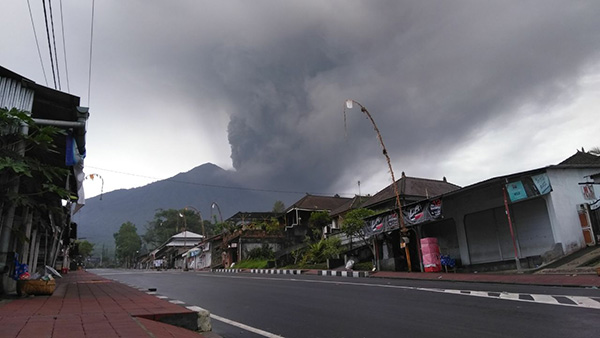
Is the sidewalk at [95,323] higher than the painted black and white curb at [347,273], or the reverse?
the sidewalk at [95,323]

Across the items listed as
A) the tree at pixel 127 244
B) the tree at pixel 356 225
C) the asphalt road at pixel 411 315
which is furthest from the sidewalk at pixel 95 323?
the tree at pixel 127 244

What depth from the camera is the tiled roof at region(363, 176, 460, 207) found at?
28.5m

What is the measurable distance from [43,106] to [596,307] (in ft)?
42.4

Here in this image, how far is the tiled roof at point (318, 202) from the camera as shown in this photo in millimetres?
43031

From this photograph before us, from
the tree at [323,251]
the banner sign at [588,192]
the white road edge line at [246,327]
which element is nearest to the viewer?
the white road edge line at [246,327]

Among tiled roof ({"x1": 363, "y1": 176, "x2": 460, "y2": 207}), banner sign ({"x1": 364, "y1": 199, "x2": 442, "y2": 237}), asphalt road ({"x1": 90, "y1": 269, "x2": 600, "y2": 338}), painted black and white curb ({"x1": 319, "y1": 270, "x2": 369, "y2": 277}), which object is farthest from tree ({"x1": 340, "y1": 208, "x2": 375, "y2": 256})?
asphalt road ({"x1": 90, "y1": 269, "x2": 600, "y2": 338})

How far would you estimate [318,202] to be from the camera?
45.2m

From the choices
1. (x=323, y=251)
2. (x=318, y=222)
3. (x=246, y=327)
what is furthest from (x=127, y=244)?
(x=246, y=327)

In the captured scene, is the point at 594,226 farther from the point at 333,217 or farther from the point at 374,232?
the point at 333,217

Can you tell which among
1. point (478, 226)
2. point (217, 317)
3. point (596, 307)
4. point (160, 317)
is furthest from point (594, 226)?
point (160, 317)

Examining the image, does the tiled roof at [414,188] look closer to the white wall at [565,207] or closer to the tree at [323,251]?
the tree at [323,251]

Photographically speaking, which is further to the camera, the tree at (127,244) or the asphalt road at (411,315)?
the tree at (127,244)

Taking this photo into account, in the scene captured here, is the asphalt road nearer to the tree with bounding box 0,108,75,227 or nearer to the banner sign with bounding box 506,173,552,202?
the tree with bounding box 0,108,75,227

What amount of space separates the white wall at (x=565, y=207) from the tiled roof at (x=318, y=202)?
2847 cm
